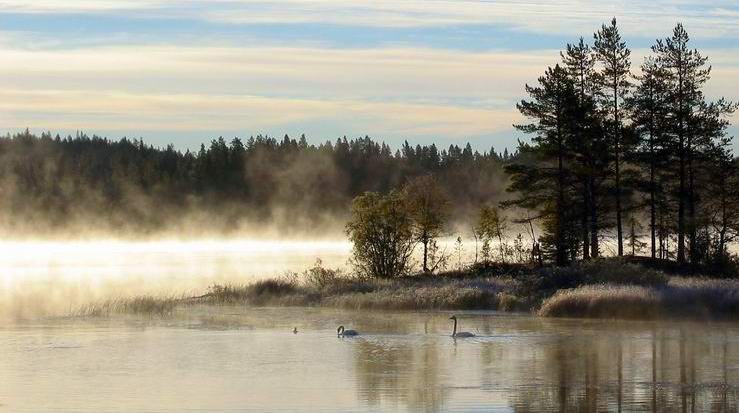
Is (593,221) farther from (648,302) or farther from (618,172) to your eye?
(648,302)

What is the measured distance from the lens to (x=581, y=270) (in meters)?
53.8

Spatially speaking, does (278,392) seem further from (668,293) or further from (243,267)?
(243,267)

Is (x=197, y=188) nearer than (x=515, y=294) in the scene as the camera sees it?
No

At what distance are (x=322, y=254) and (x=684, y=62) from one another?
44041 millimetres

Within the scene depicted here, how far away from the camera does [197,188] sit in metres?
175

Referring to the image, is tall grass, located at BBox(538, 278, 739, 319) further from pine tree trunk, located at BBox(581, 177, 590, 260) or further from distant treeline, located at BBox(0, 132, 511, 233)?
distant treeline, located at BBox(0, 132, 511, 233)

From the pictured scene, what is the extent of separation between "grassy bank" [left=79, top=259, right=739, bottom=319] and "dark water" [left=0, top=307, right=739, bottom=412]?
89.1 inches

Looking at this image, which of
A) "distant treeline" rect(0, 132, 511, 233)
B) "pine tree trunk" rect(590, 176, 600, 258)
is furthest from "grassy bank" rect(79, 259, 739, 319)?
"distant treeline" rect(0, 132, 511, 233)

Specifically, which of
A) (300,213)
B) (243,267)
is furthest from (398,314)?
(300,213)

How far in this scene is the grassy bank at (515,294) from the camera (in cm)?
4547

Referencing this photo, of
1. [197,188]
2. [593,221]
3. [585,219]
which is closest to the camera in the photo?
[593,221]

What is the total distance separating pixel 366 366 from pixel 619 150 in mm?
38830

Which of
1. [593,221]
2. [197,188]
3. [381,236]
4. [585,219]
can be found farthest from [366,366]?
[197,188]

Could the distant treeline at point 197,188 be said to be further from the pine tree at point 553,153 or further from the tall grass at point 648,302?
the tall grass at point 648,302
